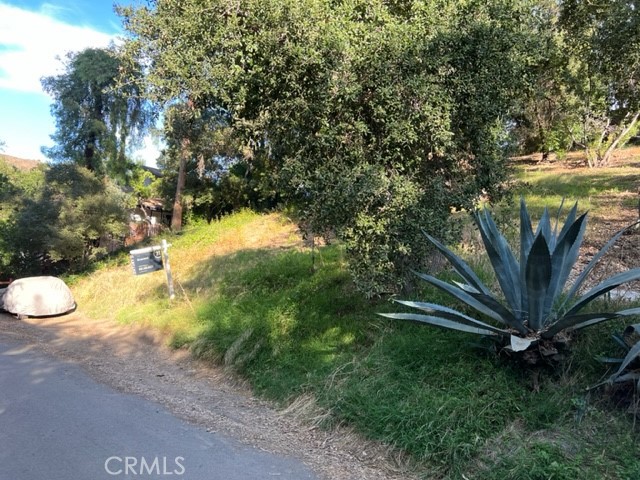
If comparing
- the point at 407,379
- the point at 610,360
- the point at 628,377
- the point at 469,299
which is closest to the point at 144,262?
the point at 407,379

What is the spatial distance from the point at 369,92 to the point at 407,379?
3.68 meters

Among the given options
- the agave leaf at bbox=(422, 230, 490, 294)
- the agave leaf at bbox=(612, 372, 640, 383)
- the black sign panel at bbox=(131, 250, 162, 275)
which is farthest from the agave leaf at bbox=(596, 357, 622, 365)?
the black sign panel at bbox=(131, 250, 162, 275)

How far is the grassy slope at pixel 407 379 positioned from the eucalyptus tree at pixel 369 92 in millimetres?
1196

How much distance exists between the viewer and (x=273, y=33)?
6566mm

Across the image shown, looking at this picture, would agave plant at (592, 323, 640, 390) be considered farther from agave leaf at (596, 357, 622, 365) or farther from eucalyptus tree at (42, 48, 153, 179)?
eucalyptus tree at (42, 48, 153, 179)

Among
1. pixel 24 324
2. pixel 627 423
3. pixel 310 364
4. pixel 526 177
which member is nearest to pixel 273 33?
pixel 310 364

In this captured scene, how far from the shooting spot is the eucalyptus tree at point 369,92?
6.41 meters

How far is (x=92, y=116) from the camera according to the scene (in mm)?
27125

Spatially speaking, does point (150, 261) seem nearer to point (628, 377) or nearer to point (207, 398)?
point (207, 398)

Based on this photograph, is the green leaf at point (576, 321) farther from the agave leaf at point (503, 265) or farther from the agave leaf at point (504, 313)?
the agave leaf at point (503, 265)

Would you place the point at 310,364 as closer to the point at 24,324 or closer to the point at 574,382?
the point at 574,382

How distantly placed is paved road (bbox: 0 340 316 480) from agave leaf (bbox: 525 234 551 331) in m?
2.68

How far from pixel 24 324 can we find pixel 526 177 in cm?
1838

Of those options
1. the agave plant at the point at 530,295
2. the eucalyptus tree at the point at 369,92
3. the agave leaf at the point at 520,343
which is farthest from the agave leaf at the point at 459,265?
the eucalyptus tree at the point at 369,92
